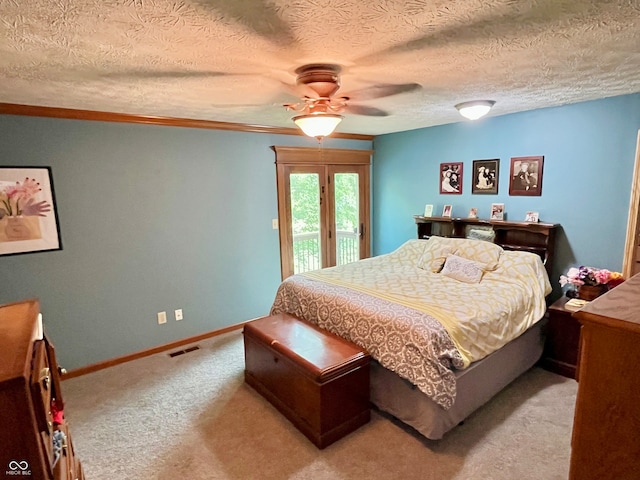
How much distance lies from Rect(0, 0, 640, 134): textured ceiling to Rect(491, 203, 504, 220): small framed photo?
1.34 m

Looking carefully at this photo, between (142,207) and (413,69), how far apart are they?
8.70 feet

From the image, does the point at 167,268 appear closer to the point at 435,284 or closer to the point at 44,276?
the point at 44,276

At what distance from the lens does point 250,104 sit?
9.19 ft

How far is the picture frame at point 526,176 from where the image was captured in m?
3.46

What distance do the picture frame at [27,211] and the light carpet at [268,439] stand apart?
1231 millimetres

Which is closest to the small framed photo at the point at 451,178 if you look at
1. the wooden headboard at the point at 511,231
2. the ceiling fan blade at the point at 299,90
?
the wooden headboard at the point at 511,231

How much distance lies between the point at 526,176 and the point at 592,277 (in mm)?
1129

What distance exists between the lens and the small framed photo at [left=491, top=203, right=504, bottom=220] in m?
3.77

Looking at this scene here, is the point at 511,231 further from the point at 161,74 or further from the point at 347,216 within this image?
the point at 161,74

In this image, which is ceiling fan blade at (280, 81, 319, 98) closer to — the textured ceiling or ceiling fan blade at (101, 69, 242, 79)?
the textured ceiling

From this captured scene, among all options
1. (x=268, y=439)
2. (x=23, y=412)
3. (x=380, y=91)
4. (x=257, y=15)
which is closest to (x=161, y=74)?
(x=257, y=15)

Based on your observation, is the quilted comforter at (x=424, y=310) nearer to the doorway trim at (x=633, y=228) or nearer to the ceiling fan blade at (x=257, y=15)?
the doorway trim at (x=633, y=228)

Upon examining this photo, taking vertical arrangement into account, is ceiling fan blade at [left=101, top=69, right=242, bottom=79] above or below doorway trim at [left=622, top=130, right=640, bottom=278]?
above


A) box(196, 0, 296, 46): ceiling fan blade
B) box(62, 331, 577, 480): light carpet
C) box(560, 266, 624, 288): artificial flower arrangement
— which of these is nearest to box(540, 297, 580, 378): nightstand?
box(62, 331, 577, 480): light carpet
